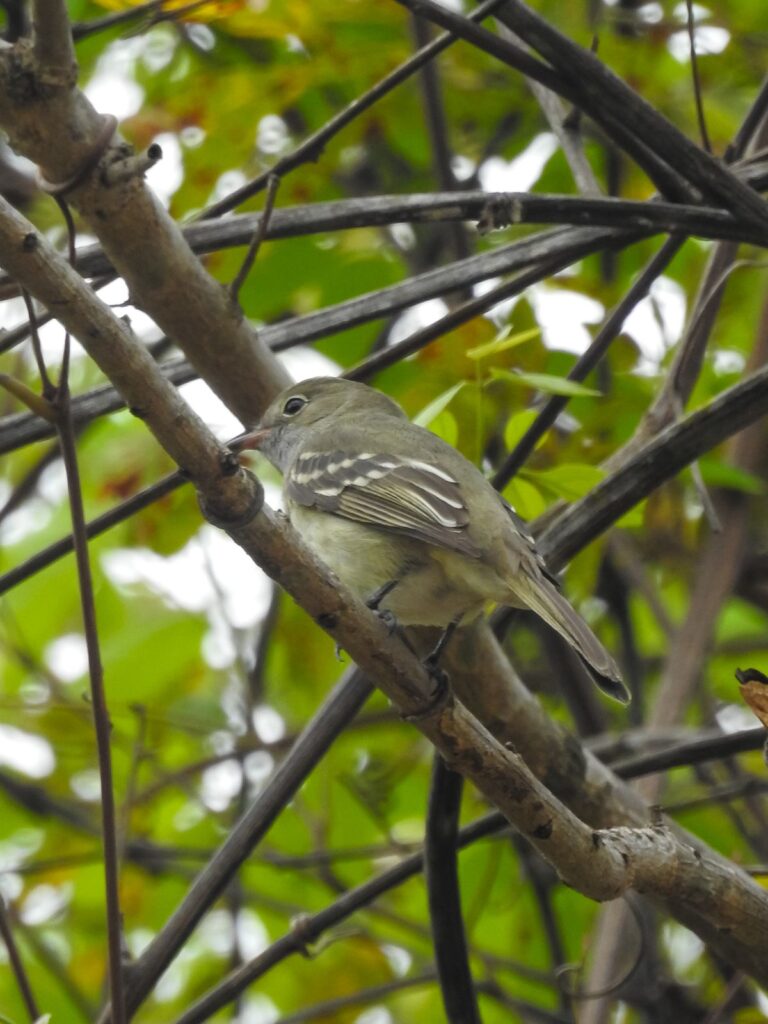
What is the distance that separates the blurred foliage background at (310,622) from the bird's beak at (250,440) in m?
0.41

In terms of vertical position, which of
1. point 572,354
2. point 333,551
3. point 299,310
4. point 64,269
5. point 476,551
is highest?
point 299,310

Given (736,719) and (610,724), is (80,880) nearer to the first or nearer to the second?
(610,724)

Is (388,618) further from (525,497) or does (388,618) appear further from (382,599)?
(525,497)

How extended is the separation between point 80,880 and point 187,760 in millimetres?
686

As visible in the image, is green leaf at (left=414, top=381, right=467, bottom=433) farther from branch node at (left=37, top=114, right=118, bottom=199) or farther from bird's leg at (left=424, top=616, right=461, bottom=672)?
branch node at (left=37, top=114, right=118, bottom=199)

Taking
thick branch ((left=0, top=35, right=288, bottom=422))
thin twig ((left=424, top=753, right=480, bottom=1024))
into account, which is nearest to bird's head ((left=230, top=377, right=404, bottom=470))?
thick branch ((left=0, top=35, right=288, bottom=422))

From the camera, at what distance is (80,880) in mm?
5605

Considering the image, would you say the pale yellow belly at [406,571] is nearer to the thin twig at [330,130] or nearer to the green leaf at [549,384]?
the green leaf at [549,384]

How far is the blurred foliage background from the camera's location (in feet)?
14.3

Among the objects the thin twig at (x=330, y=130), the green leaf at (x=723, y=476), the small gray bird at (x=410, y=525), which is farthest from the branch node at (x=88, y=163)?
the green leaf at (x=723, y=476)

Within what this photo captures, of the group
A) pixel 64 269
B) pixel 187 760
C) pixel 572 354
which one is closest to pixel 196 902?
pixel 64 269

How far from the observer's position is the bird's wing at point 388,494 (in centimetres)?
356

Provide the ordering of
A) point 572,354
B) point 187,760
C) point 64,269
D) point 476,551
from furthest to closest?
1. point 187,760
2. point 572,354
3. point 476,551
4. point 64,269

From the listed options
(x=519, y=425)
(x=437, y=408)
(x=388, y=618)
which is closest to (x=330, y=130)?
(x=437, y=408)
